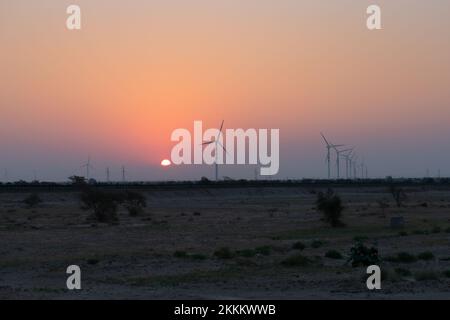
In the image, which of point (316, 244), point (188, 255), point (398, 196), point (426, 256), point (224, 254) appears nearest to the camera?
point (426, 256)

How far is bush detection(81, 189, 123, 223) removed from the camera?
239 feet

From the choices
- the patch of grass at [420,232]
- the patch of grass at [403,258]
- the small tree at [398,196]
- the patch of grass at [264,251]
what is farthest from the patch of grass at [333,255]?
the small tree at [398,196]

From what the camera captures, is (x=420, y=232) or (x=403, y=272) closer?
(x=403, y=272)

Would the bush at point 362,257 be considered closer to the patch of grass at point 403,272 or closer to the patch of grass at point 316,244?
the patch of grass at point 403,272

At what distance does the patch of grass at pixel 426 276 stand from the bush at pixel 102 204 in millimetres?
47154

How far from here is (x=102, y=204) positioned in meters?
74.6

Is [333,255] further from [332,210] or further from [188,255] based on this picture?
[332,210]

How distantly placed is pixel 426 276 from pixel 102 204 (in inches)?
2022

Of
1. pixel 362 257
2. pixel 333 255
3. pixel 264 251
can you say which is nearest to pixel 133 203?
pixel 264 251

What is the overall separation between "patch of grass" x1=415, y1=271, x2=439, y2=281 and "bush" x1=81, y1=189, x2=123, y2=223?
4715 cm

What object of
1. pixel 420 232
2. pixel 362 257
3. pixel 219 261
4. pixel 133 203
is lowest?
pixel 219 261
